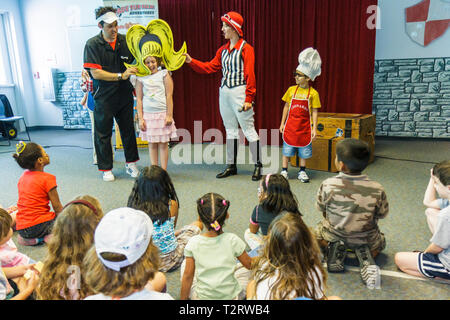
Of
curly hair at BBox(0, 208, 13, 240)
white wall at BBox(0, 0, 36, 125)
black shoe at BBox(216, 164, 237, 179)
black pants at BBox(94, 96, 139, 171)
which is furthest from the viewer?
white wall at BBox(0, 0, 36, 125)

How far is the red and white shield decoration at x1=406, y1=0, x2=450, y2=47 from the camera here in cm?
461

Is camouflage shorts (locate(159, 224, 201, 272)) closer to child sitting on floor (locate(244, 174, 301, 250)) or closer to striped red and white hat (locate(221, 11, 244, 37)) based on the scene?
child sitting on floor (locate(244, 174, 301, 250))

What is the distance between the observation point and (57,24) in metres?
6.62

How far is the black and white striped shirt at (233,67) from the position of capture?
131 inches

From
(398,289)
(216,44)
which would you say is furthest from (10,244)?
(216,44)

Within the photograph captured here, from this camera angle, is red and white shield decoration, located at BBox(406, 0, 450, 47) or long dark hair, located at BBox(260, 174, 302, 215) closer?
long dark hair, located at BBox(260, 174, 302, 215)

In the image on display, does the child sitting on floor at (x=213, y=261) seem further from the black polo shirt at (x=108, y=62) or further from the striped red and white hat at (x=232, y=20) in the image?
the black polo shirt at (x=108, y=62)

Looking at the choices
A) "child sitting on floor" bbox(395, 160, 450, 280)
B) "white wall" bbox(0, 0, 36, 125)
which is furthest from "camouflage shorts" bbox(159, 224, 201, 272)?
"white wall" bbox(0, 0, 36, 125)

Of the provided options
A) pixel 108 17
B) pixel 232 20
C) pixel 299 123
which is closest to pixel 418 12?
pixel 299 123

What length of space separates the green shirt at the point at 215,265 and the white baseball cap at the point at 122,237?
38 centimetres

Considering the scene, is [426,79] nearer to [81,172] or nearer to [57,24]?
[81,172]

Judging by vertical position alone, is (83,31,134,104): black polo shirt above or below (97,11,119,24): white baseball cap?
below

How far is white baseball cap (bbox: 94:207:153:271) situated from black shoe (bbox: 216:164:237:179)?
2.53 m
